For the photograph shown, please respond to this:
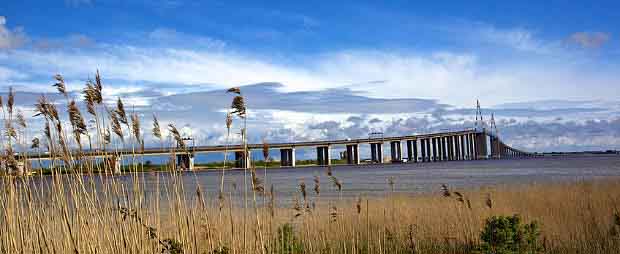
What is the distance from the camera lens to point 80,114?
6.26m

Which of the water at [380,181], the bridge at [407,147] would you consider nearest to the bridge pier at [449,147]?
the bridge at [407,147]

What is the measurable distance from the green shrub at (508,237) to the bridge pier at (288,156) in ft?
345

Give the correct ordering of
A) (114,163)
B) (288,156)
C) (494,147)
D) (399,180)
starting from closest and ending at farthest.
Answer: (114,163) → (399,180) → (288,156) → (494,147)

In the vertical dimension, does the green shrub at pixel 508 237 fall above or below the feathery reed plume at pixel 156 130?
below

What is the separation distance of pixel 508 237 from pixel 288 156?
4368 inches

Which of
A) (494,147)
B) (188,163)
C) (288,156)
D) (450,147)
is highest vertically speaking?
(188,163)

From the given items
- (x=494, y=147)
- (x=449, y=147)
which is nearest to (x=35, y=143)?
(x=449, y=147)

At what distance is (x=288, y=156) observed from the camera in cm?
11900

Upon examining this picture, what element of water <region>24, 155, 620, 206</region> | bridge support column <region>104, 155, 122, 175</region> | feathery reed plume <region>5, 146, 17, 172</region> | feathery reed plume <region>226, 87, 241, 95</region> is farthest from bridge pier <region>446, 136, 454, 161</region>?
feathery reed plume <region>226, 87, 241, 95</region>

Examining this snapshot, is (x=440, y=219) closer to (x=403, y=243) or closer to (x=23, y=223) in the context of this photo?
(x=403, y=243)

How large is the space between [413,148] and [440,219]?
133644 millimetres

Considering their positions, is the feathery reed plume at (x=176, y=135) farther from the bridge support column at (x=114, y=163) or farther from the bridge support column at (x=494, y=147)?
the bridge support column at (x=494, y=147)

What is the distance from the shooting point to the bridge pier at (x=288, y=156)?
115069mm

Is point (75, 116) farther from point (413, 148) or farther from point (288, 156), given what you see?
point (413, 148)
